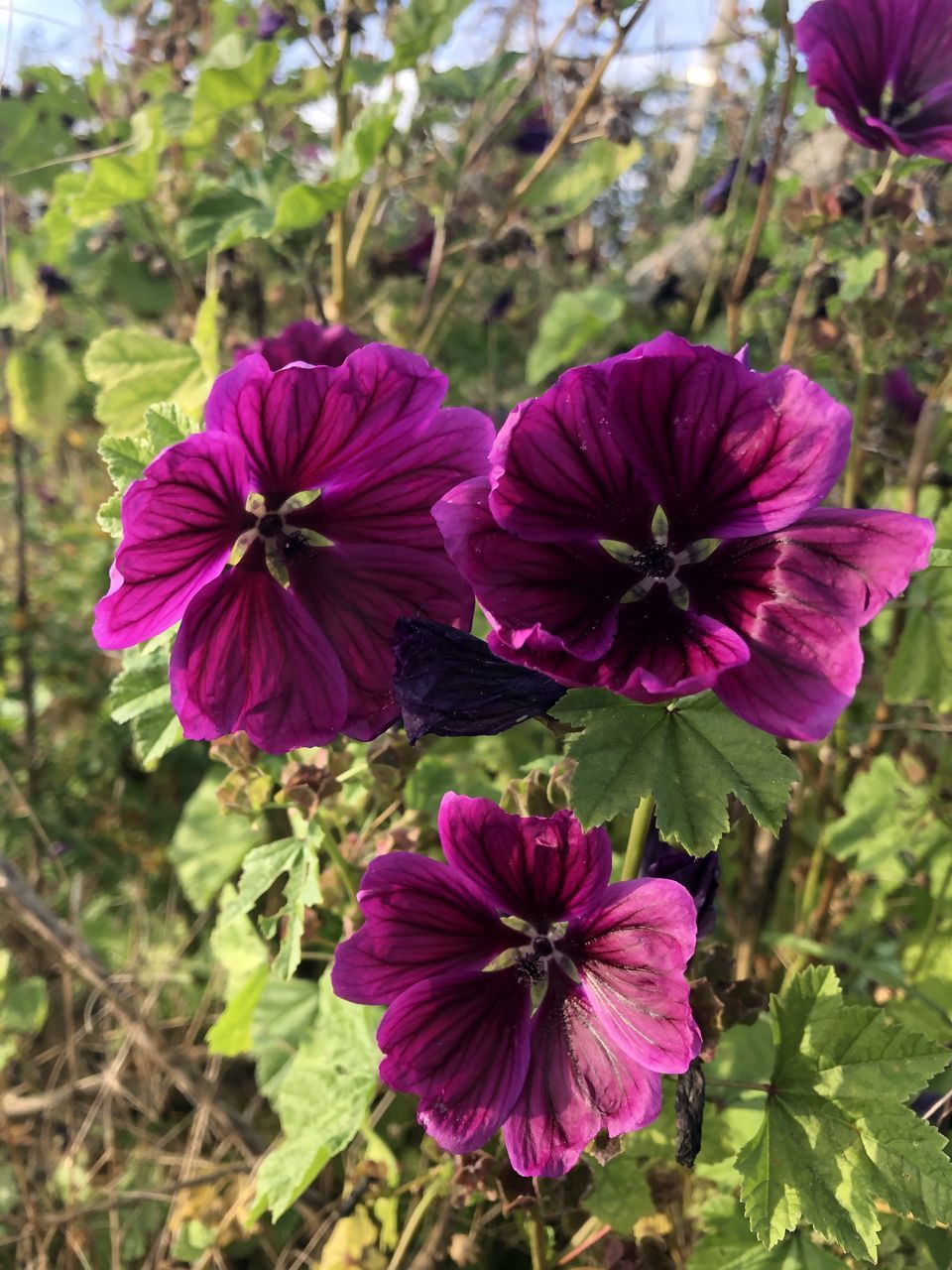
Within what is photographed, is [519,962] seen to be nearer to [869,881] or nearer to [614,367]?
[614,367]

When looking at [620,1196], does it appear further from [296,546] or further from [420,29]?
[420,29]

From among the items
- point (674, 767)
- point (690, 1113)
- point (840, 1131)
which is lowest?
point (840, 1131)

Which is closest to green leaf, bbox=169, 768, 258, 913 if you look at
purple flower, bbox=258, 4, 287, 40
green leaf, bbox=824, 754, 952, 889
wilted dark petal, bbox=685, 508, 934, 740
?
green leaf, bbox=824, 754, 952, 889

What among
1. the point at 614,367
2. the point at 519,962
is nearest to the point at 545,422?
the point at 614,367

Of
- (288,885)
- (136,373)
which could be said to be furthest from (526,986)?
(136,373)

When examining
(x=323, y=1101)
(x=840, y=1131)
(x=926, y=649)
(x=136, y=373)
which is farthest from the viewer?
(x=136, y=373)
